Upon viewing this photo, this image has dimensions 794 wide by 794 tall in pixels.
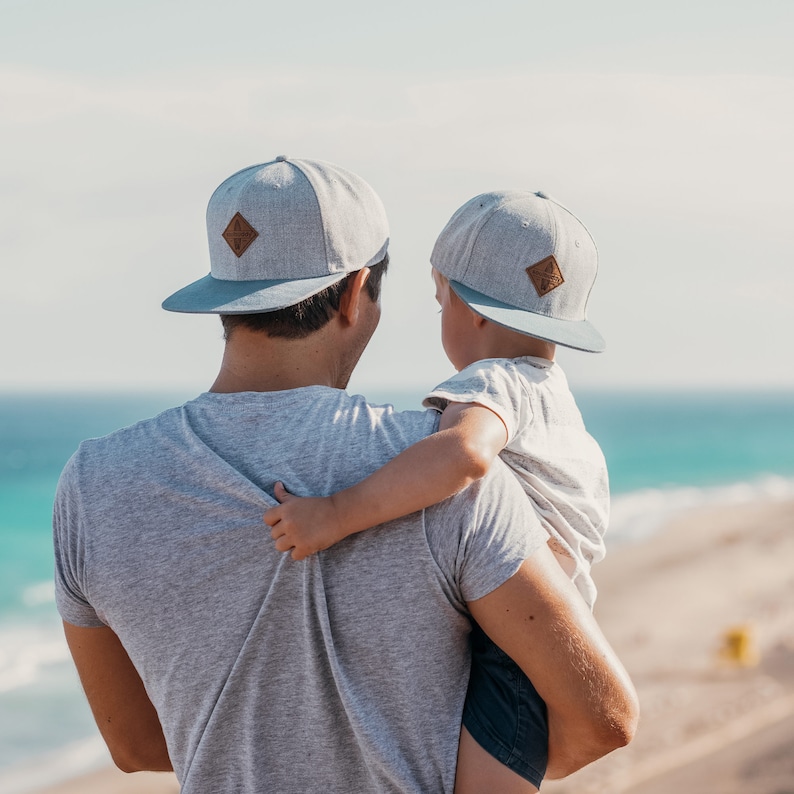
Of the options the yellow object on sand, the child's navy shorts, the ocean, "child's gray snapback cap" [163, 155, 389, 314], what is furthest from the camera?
the yellow object on sand

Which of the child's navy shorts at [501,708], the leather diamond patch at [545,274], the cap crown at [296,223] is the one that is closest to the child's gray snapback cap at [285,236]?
the cap crown at [296,223]

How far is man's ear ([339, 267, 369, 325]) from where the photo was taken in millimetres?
1881

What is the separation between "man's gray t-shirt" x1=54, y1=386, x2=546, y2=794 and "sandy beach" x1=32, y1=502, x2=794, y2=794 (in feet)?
22.6

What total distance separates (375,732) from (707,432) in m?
65.5

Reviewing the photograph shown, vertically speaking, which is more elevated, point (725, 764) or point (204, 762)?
point (204, 762)

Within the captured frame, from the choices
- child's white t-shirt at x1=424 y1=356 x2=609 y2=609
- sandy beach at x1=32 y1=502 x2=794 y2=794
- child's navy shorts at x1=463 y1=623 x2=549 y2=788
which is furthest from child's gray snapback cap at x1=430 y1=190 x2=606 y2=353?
sandy beach at x1=32 y1=502 x2=794 y2=794

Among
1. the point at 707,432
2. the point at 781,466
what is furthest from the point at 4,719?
the point at 707,432

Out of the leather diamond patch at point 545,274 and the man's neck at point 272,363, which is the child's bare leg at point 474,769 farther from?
the leather diamond patch at point 545,274

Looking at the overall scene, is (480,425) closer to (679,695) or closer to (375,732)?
(375,732)

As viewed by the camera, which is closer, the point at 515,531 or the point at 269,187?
the point at 515,531

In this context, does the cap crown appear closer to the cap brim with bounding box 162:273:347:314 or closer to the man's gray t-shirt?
the cap brim with bounding box 162:273:347:314

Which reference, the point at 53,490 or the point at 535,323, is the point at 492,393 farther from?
the point at 53,490

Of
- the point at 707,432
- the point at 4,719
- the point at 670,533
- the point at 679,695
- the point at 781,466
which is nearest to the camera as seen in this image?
the point at 679,695

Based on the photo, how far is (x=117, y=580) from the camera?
1716 millimetres
